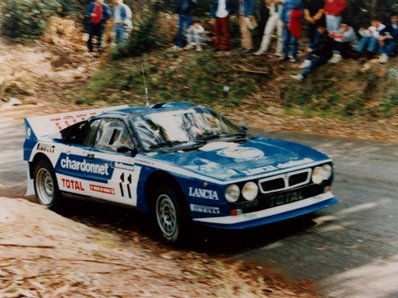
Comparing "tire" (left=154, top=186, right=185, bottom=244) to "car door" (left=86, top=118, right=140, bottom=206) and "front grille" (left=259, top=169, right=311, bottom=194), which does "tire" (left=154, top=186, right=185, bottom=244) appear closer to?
"car door" (left=86, top=118, right=140, bottom=206)

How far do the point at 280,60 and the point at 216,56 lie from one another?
244 centimetres

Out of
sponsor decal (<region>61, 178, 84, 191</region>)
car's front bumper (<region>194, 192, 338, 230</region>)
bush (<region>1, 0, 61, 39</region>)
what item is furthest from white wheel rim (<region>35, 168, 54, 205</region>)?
bush (<region>1, 0, 61, 39</region>)

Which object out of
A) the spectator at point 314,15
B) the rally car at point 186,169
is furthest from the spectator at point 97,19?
the rally car at point 186,169

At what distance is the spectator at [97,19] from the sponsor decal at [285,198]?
19.0m

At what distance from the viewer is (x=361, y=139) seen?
1318cm

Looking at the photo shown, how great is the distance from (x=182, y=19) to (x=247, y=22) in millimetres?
2736

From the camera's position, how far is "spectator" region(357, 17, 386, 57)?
1633 cm

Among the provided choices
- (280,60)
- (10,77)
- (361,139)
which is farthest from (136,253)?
(10,77)

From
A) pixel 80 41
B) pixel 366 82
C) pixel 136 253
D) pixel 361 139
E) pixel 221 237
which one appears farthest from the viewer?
pixel 80 41

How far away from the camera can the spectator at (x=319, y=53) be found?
1709 cm

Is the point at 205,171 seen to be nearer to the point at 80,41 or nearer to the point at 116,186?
the point at 116,186

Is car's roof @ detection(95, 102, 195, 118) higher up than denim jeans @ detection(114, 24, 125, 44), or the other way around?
denim jeans @ detection(114, 24, 125, 44)

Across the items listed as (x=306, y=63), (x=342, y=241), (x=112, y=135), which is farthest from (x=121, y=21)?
(x=342, y=241)

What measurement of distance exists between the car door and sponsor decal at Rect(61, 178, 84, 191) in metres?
0.24
